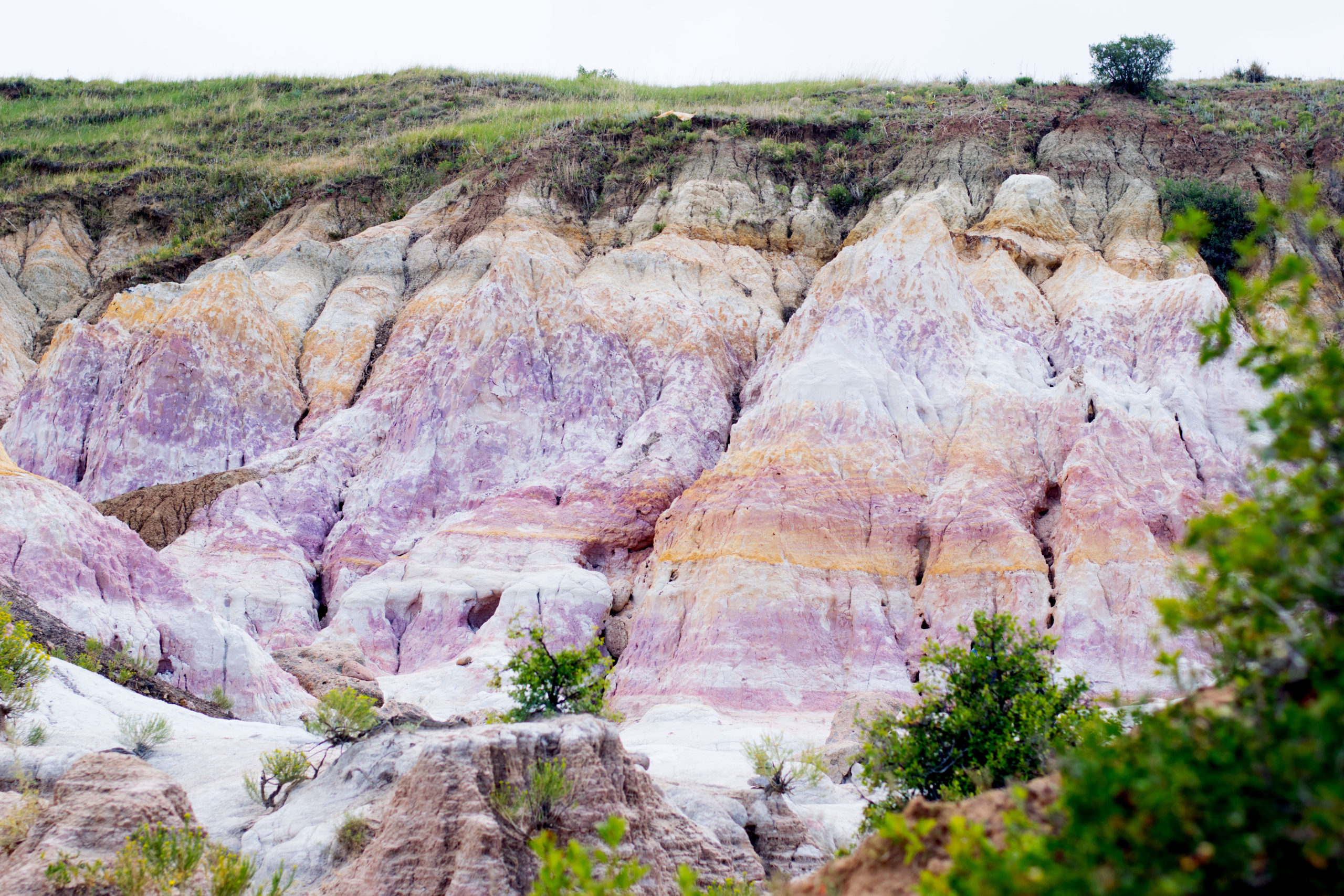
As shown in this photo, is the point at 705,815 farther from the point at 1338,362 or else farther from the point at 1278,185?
the point at 1278,185

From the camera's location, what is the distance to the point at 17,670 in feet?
44.3

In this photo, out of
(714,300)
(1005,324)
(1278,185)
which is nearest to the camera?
(1005,324)

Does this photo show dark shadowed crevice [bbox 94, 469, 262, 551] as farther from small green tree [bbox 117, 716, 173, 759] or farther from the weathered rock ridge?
small green tree [bbox 117, 716, 173, 759]

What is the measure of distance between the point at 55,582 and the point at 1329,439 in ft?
71.4

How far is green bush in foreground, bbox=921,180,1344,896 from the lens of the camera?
12.7 ft

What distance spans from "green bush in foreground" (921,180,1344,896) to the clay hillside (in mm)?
2252

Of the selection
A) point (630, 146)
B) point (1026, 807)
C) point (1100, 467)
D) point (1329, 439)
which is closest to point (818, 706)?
point (1100, 467)

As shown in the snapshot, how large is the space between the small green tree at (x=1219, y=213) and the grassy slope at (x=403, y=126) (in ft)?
22.6

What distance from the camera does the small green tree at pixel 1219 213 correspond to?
1455 inches

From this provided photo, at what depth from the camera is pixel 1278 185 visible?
38875 mm

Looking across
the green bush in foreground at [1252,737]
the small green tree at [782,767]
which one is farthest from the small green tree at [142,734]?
the green bush in foreground at [1252,737]

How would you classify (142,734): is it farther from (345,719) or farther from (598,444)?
(598,444)

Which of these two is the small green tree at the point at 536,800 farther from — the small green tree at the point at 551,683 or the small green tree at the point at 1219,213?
the small green tree at the point at 1219,213

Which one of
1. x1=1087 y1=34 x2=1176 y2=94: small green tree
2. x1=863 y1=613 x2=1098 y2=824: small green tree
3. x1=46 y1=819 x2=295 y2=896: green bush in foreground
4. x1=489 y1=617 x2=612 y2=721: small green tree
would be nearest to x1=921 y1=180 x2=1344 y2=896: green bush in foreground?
x1=863 y1=613 x2=1098 y2=824: small green tree
